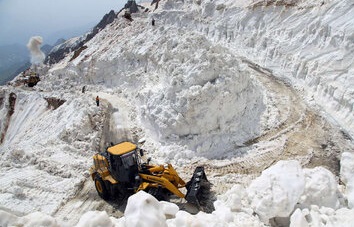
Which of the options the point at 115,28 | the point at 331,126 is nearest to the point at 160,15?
the point at 115,28

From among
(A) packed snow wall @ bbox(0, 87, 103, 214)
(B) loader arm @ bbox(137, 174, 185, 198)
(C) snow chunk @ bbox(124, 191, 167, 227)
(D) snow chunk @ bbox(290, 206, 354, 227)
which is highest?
(C) snow chunk @ bbox(124, 191, 167, 227)

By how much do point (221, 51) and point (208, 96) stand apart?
2.56 meters

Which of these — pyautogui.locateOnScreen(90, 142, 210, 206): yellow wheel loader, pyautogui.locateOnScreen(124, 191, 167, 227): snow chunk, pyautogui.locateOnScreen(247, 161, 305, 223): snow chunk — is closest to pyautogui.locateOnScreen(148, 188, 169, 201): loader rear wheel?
pyautogui.locateOnScreen(90, 142, 210, 206): yellow wheel loader

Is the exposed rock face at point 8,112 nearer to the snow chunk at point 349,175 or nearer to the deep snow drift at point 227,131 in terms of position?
the deep snow drift at point 227,131

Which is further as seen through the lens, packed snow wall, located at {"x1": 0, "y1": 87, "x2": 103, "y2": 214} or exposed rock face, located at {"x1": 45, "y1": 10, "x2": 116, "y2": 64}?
exposed rock face, located at {"x1": 45, "y1": 10, "x2": 116, "y2": 64}

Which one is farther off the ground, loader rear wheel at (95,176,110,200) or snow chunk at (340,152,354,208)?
snow chunk at (340,152,354,208)

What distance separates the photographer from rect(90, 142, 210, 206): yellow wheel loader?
8867mm

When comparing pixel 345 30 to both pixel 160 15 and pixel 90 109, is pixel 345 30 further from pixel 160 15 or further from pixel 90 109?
pixel 160 15

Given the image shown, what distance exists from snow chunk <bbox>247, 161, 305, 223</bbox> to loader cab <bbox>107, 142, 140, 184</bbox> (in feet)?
11.0

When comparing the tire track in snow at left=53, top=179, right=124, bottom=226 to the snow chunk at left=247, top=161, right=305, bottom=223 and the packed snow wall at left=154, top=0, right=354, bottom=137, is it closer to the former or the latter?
the snow chunk at left=247, top=161, right=305, bottom=223

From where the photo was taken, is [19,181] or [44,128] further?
[44,128]

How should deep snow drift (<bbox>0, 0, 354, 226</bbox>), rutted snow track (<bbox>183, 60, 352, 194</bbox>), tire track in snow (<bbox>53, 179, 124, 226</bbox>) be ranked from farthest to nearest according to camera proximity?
rutted snow track (<bbox>183, 60, 352, 194</bbox>) < tire track in snow (<bbox>53, 179, 124, 226</bbox>) < deep snow drift (<bbox>0, 0, 354, 226</bbox>)

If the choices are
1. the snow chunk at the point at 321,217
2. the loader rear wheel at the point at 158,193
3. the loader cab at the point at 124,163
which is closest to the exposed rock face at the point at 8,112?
the loader cab at the point at 124,163

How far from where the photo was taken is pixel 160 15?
105ft
